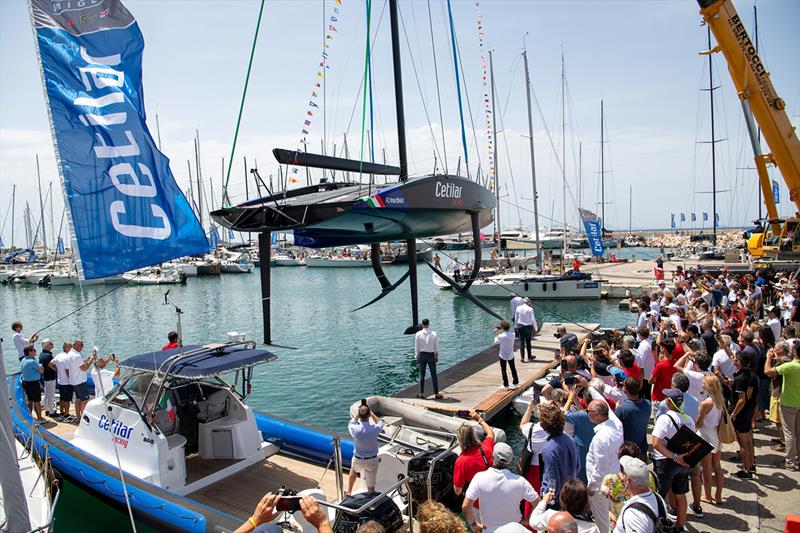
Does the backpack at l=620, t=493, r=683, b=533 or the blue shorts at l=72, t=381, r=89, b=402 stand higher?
the backpack at l=620, t=493, r=683, b=533

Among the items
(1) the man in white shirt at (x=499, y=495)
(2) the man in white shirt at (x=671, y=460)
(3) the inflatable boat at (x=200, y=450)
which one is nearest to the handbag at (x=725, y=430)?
(2) the man in white shirt at (x=671, y=460)

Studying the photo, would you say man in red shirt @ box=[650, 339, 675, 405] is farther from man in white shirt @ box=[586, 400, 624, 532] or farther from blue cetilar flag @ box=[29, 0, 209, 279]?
blue cetilar flag @ box=[29, 0, 209, 279]

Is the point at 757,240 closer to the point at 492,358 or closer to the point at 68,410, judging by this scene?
the point at 492,358

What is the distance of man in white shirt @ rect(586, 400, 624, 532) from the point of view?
4.82 m

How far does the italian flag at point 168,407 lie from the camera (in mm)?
6875

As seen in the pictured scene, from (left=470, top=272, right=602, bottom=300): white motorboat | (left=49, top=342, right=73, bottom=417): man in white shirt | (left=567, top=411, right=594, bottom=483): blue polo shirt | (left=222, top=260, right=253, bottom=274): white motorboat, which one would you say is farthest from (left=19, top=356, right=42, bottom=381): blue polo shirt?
(left=222, top=260, right=253, bottom=274): white motorboat

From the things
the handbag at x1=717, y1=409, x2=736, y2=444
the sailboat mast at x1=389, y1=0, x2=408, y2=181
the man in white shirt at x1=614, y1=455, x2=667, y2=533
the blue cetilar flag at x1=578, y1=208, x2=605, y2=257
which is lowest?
the handbag at x1=717, y1=409, x2=736, y2=444

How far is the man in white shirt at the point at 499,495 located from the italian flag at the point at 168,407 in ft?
14.7

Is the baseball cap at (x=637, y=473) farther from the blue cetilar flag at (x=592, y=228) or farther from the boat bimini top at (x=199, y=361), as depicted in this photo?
the blue cetilar flag at (x=592, y=228)

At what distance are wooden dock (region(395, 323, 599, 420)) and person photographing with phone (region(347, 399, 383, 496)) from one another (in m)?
4.14

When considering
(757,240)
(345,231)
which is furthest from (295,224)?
(757,240)

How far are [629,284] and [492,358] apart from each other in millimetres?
18775

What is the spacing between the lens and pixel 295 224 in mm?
9031

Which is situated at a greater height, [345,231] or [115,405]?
[345,231]
